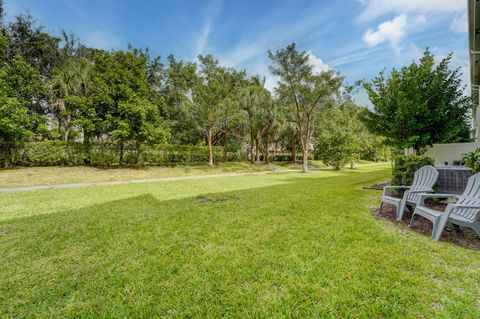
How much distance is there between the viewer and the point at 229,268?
271 centimetres

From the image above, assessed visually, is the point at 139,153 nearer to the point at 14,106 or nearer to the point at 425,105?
the point at 14,106

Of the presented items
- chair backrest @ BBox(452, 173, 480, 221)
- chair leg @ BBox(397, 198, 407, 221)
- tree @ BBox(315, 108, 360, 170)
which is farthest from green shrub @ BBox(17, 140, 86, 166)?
tree @ BBox(315, 108, 360, 170)

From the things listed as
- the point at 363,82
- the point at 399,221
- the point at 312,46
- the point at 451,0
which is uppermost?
the point at 312,46

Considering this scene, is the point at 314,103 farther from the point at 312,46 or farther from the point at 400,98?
the point at 400,98

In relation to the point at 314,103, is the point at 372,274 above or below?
below

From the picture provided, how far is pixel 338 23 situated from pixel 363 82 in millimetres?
2864

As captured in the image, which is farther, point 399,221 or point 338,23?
point 338,23

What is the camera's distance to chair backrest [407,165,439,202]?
488 centimetres

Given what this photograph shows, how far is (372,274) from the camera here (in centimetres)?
255

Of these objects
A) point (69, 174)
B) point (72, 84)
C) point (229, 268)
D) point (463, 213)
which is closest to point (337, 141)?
point (463, 213)

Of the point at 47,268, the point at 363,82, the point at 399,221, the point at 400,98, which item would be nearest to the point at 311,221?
the point at 399,221

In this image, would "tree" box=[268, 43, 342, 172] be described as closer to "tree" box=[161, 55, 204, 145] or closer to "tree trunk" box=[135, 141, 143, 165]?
"tree" box=[161, 55, 204, 145]

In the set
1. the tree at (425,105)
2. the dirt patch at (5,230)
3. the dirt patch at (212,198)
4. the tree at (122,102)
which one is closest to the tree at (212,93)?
the tree at (122,102)

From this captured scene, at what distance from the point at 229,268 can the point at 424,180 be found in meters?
5.43
